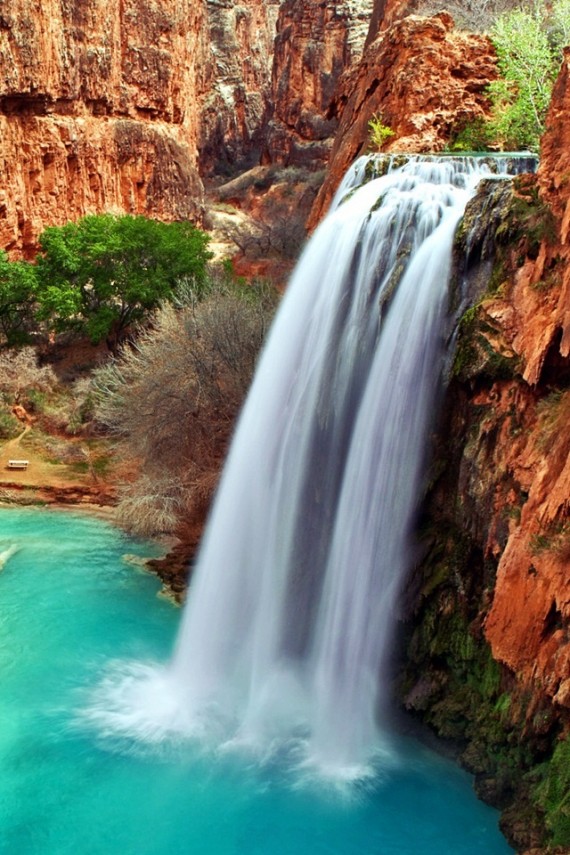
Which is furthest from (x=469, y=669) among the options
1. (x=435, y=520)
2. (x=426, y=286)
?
(x=426, y=286)

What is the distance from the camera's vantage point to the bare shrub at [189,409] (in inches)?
584

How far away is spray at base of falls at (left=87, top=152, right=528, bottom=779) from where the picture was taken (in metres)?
9.73

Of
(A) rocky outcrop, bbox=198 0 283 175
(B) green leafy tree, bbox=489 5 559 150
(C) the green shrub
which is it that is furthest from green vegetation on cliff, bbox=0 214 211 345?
(A) rocky outcrop, bbox=198 0 283 175

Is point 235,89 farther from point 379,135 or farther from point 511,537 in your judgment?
point 511,537

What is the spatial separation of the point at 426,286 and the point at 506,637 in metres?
4.45

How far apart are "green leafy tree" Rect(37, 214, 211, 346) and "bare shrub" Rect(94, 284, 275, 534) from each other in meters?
7.30

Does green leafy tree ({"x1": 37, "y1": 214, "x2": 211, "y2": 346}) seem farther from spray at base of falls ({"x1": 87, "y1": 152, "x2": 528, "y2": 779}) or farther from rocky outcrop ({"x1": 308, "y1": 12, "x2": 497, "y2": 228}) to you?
spray at base of falls ({"x1": 87, "y1": 152, "x2": 528, "y2": 779})

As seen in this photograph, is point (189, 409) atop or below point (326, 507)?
atop

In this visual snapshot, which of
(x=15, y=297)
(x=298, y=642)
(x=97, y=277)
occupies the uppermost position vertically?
(x=97, y=277)

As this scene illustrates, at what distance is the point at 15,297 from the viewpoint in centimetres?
2378

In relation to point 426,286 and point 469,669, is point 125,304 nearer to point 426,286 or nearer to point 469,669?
point 426,286

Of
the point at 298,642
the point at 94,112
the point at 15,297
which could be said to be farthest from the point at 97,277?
the point at 298,642

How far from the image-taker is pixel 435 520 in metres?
9.82

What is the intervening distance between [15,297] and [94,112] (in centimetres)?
986
